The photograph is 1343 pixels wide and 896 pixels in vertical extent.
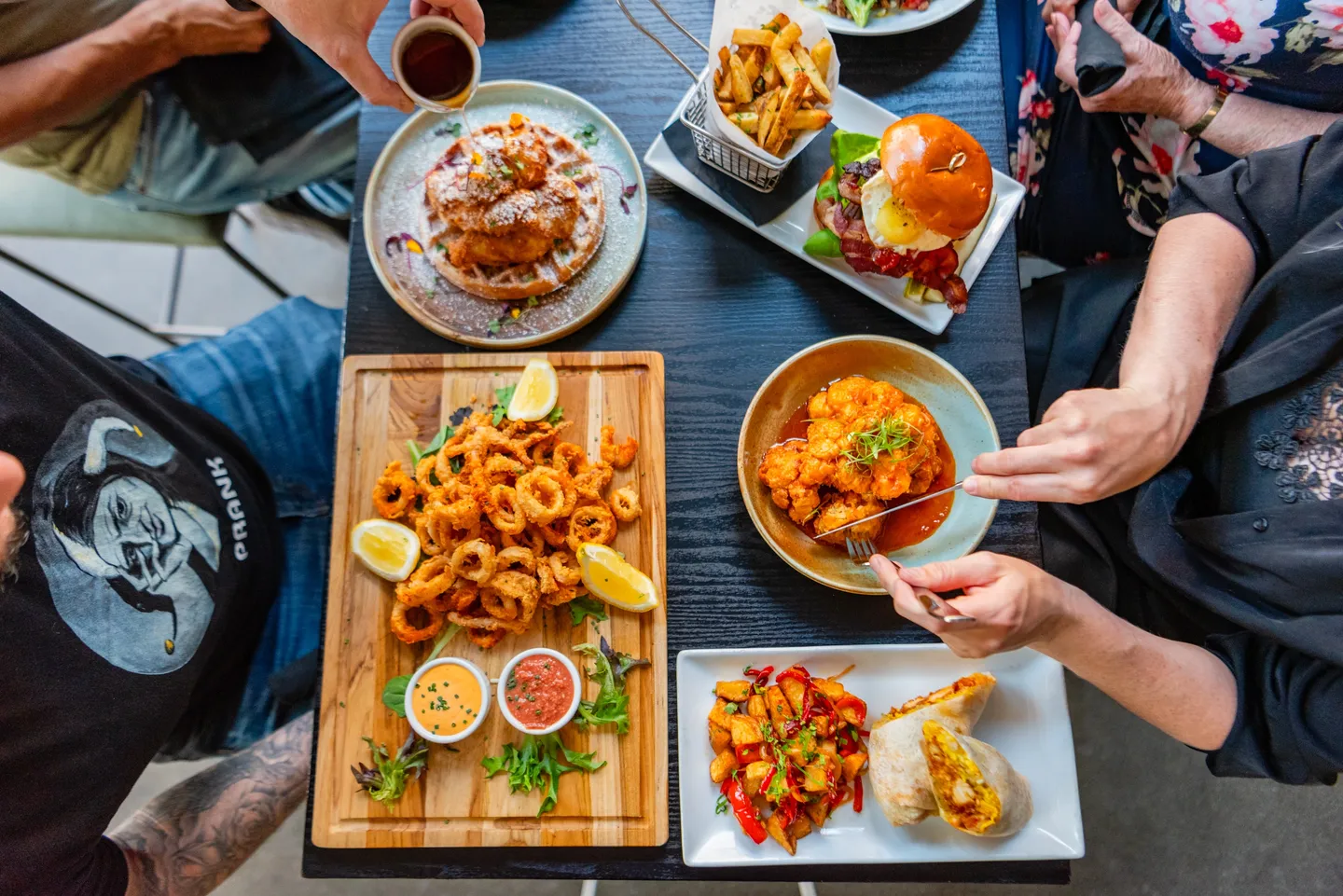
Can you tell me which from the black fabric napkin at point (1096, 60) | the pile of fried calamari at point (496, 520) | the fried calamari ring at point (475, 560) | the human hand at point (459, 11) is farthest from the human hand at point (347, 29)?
the black fabric napkin at point (1096, 60)

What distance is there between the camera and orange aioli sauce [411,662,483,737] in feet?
5.92

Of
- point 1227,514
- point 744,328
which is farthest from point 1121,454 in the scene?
point 744,328

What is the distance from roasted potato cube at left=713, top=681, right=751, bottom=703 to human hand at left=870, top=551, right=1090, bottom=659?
15.9 inches

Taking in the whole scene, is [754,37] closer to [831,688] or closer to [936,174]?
[936,174]

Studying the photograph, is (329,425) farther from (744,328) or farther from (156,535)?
(744,328)

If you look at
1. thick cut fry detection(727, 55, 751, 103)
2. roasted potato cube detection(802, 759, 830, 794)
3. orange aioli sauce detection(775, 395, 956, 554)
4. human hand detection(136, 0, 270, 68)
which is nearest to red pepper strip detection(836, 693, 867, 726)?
roasted potato cube detection(802, 759, 830, 794)

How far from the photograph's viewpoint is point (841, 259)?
1.97m

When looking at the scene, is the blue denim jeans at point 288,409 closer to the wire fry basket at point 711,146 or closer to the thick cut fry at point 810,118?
the wire fry basket at point 711,146

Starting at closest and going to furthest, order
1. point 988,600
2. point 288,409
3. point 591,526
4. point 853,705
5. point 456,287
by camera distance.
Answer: point 988,600, point 853,705, point 591,526, point 456,287, point 288,409

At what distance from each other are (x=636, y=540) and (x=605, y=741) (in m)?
0.46

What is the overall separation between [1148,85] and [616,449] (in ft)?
5.14

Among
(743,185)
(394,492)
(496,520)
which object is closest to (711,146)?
(743,185)

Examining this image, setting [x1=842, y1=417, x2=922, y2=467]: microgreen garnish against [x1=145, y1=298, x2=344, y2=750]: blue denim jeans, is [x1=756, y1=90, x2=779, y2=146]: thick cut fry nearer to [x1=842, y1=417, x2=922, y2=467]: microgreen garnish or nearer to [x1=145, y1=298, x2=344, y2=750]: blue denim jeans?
[x1=842, y1=417, x2=922, y2=467]: microgreen garnish

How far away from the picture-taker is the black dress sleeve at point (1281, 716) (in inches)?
63.5
